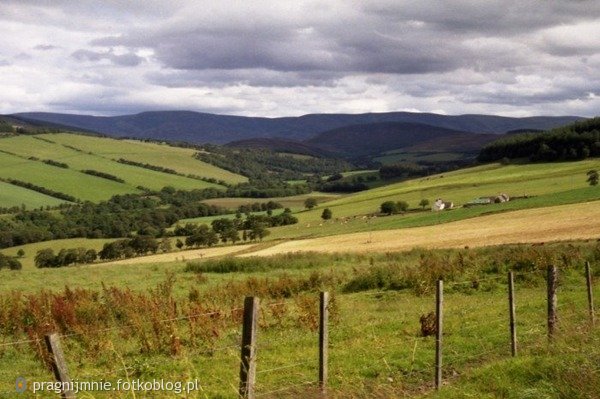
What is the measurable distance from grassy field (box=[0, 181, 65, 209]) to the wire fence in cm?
13131

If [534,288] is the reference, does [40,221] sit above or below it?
below

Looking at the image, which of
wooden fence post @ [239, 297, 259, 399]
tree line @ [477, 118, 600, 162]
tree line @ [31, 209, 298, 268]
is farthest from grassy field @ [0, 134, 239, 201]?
wooden fence post @ [239, 297, 259, 399]

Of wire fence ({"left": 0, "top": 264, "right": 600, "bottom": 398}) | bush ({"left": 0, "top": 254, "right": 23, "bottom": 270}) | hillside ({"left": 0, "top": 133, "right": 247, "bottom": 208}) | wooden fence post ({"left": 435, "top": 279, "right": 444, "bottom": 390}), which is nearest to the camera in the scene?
wooden fence post ({"left": 435, "top": 279, "right": 444, "bottom": 390})

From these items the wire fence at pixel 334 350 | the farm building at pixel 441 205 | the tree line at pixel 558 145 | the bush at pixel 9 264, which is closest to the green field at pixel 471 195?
the farm building at pixel 441 205

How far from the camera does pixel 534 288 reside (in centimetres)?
2291

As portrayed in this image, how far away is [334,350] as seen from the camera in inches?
549

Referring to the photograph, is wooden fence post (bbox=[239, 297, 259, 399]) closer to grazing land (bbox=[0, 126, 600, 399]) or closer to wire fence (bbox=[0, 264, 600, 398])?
grazing land (bbox=[0, 126, 600, 399])

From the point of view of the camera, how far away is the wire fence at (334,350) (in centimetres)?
1146

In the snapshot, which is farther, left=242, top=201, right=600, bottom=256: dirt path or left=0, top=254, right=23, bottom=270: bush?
left=0, top=254, right=23, bottom=270: bush

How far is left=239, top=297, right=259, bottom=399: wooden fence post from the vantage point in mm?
7461

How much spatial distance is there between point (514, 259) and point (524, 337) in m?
13.4

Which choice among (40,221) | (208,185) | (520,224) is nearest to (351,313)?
(520,224)

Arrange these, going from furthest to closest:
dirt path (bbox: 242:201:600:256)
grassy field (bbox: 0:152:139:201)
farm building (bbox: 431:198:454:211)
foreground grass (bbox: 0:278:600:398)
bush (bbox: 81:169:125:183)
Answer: bush (bbox: 81:169:125:183)
grassy field (bbox: 0:152:139:201)
farm building (bbox: 431:198:454:211)
dirt path (bbox: 242:201:600:256)
foreground grass (bbox: 0:278:600:398)

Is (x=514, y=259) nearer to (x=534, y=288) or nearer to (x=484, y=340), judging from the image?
(x=534, y=288)
